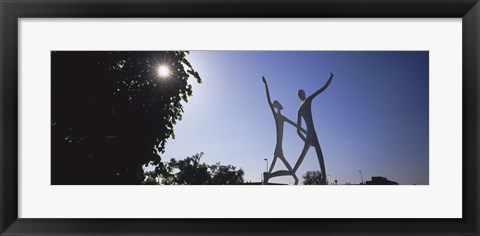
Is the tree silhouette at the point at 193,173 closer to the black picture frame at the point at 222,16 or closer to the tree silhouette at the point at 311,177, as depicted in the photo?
the black picture frame at the point at 222,16

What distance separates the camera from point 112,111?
288 cm

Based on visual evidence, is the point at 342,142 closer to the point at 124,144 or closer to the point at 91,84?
the point at 124,144

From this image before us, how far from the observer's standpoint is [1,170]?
2330 mm

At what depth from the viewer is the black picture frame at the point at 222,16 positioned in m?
2.30

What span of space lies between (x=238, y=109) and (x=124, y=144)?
809 millimetres

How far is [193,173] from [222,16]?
946mm

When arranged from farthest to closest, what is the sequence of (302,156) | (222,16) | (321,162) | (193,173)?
(302,156)
(321,162)
(193,173)
(222,16)

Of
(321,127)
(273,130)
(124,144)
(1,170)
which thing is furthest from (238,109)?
(1,170)

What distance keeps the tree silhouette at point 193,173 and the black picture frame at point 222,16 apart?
Result: 11.8 inches

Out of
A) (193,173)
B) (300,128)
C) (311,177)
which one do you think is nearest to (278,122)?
(300,128)

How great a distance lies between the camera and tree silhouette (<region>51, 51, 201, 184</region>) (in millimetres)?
2508

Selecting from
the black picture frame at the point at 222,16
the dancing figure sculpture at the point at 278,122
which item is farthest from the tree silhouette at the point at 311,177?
the black picture frame at the point at 222,16

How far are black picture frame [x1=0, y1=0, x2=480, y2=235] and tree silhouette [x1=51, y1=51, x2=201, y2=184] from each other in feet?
0.78

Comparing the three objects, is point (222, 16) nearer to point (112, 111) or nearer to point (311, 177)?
point (112, 111)
